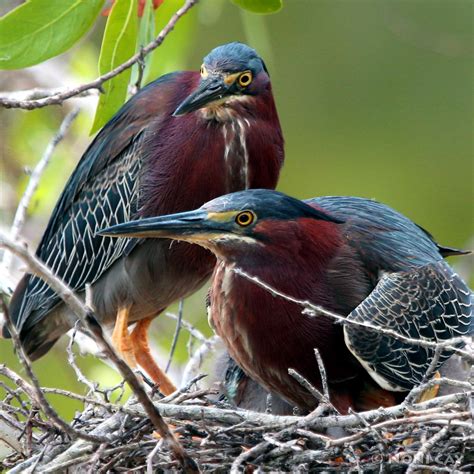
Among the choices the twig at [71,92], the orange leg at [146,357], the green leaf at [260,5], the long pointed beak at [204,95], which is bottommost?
the orange leg at [146,357]

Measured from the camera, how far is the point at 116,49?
3574 mm

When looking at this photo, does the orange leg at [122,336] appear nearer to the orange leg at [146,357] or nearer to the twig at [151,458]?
the orange leg at [146,357]

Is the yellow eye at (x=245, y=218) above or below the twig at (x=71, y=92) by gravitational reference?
below

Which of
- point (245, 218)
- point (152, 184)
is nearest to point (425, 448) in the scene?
point (245, 218)

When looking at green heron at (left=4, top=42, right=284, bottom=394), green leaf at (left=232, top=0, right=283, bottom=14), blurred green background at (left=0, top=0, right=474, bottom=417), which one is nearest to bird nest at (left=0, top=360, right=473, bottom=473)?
green heron at (left=4, top=42, right=284, bottom=394)

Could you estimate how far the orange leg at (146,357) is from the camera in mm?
4453

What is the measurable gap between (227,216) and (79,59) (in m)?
1.97

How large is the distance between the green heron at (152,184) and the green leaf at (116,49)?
24cm

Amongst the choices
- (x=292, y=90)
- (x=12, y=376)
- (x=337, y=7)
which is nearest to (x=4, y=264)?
(x=12, y=376)

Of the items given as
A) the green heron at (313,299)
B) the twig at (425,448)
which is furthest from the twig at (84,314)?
the green heron at (313,299)

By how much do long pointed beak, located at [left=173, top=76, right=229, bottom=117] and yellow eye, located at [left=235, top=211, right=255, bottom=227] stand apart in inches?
23.4

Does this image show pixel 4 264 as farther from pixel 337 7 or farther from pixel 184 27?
pixel 337 7

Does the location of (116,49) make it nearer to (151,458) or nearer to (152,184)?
(152,184)

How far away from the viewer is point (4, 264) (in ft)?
13.9
